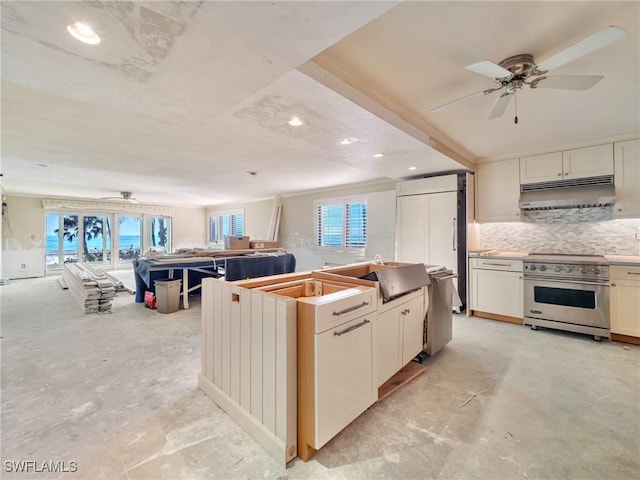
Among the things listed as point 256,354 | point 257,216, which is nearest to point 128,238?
point 257,216

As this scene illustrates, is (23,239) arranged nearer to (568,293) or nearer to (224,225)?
(224,225)

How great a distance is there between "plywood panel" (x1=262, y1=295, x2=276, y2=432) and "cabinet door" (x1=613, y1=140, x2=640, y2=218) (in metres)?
4.31

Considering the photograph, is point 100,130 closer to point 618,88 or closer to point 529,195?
point 618,88

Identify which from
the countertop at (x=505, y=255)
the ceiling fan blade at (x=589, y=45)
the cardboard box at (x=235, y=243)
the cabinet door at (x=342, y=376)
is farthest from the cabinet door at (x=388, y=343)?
the cardboard box at (x=235, y=243)

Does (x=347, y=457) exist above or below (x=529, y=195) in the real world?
below

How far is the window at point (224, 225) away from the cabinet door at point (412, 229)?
5936 mm

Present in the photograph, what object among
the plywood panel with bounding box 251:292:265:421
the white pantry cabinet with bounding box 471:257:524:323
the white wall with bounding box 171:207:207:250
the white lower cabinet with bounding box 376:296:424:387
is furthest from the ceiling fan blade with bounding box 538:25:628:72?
the white wall with bounding box 171:207:207:250

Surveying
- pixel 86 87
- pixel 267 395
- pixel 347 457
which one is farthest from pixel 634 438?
Answer: pixel 86 87

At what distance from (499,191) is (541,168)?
56 cm

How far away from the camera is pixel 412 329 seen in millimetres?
2428

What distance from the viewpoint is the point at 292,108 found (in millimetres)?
2129

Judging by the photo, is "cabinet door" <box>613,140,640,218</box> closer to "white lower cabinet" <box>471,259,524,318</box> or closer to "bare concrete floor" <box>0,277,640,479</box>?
"white lower cabinet" <box>471,259,524,318</box>

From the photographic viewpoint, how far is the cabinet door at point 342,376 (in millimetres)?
1457

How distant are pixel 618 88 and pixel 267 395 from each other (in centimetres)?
362
